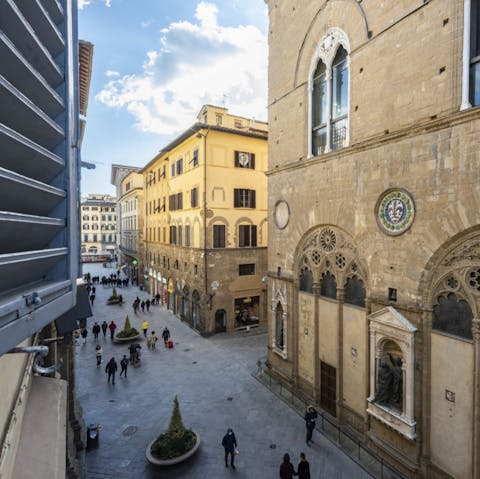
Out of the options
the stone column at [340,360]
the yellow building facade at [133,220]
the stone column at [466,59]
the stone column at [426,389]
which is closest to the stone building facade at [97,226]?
the yellow building facade at [133,220]

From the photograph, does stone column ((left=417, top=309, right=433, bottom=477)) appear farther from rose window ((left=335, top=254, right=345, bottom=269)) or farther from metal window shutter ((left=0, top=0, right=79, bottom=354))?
metal window shutter ((left=0, top=0, right=79, bottom=354))

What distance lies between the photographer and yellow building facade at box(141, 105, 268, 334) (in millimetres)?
22500

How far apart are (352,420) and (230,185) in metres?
16.8

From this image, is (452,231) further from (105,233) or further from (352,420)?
(105,233)

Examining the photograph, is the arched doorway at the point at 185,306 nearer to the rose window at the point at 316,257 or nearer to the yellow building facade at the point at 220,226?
the yellow building facade at the point at 220,226

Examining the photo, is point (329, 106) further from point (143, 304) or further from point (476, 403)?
point (143, 304)

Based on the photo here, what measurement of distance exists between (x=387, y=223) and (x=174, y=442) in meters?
9.73

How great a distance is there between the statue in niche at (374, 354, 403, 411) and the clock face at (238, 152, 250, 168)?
57.5ft

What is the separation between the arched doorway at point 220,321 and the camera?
902 inches

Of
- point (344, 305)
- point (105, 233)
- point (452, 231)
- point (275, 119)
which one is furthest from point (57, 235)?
point (105, 233)

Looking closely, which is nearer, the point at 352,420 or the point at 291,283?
the point at 352,420

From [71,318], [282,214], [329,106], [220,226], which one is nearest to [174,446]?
[71,318]

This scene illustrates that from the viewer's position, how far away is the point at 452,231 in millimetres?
8023

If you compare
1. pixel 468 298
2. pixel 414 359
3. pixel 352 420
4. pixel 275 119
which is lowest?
pixel 352 420
